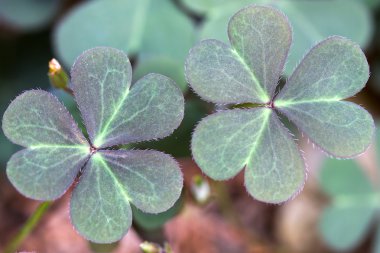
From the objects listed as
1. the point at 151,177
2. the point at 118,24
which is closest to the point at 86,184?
the point at 151,177

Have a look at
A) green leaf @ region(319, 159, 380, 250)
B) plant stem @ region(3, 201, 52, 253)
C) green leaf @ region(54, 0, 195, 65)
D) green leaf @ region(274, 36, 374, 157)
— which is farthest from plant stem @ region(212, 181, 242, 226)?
green leaf @ region(274, 36, 374, 157)

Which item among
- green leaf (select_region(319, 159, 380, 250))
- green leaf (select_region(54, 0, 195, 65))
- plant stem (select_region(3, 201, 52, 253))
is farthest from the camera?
green leaf (select_region(319, 159, 380, 250))

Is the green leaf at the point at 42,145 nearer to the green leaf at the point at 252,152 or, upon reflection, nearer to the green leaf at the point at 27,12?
the green leaf at the point at 252,152

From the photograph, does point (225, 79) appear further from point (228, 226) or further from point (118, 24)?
point (228, 226)

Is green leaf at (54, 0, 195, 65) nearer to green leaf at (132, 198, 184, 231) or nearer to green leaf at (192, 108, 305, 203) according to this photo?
green leaf at (132, 198, 184, 231)

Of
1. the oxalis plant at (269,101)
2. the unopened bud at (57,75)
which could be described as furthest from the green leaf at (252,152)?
the unopened bud at (57,75)

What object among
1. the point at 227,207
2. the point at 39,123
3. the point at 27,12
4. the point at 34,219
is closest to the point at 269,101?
the point at 39,123

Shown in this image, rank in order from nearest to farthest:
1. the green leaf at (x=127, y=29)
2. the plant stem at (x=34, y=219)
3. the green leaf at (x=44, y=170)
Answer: the green leaf at (x=44, y=170) → the plant stem at (x=34, y=219) → the green leaf at (x=127, y=29)
